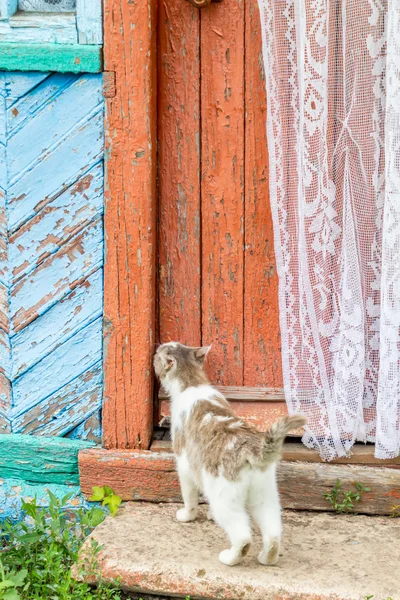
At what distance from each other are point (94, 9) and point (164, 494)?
1925 mm

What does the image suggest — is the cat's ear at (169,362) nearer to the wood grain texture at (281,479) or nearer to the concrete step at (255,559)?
the wood grain texture at (281,479)

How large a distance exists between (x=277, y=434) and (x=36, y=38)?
1.78 m

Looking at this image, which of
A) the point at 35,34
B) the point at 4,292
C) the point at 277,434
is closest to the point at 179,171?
the point at 35,34

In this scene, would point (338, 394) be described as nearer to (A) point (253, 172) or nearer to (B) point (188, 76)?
(A) point (253, 172)

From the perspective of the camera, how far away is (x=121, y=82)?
3.04 meters

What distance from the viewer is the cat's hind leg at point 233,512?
2.60 meters

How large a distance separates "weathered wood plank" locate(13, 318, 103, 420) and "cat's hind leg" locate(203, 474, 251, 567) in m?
0.85

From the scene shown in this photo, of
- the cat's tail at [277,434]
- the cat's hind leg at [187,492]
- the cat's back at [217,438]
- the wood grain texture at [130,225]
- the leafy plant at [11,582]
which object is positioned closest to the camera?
the cat's tail at [277,434]

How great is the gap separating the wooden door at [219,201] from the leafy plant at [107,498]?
401 millimetres

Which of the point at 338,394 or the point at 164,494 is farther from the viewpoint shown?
the point at 164,494

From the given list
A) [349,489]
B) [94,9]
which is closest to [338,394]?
[349,489]

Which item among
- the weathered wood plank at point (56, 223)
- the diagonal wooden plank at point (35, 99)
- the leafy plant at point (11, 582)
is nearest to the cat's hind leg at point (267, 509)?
the leafy plant at point (11, 582)

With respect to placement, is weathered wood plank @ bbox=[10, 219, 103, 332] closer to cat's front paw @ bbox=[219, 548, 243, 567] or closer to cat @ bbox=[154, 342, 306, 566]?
cat @ bbox=[154, 342, 306, 566]

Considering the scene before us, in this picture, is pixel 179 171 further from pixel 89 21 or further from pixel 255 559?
pixel 255 559
